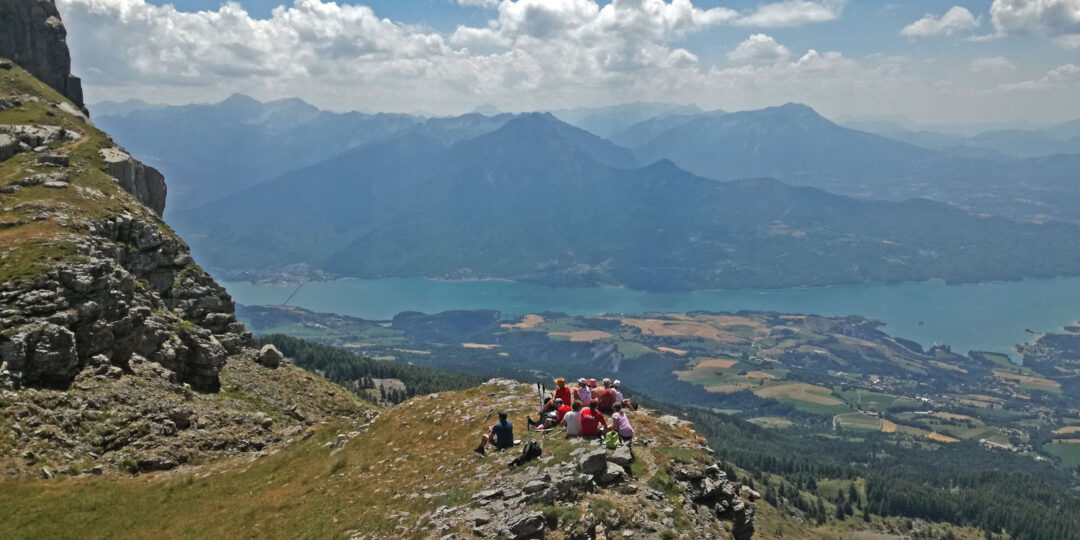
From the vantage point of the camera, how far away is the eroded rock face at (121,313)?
3612 centimetres

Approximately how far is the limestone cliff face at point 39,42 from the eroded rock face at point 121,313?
50.6m

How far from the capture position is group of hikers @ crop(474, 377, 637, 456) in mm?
27391

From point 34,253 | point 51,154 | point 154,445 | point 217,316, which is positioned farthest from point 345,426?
point 51,154

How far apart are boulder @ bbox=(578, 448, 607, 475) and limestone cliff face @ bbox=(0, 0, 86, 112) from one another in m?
97.5

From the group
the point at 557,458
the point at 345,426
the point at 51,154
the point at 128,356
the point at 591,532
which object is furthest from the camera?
the point at 51,154

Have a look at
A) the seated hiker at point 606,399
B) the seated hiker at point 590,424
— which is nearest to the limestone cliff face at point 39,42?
the seated hiker at point 606,399

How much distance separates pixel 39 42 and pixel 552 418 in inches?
3944

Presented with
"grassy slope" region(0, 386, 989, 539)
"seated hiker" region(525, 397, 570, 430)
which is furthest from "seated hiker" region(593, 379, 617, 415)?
"seated hiker" region(525, 397, 570, 430)

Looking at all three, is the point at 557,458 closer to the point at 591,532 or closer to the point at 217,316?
the point at 591,532

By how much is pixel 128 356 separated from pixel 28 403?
9.88m

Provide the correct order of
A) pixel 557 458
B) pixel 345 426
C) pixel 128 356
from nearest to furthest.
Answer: pixel 557 458, pixel 345 426, pixel 128 356

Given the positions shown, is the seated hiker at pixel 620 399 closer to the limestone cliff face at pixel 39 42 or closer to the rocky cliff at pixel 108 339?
the rocky cliff at pixel 108 339

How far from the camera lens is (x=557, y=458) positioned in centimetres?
2497

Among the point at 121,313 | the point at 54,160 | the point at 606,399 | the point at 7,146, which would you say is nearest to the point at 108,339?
the point at 121,313
